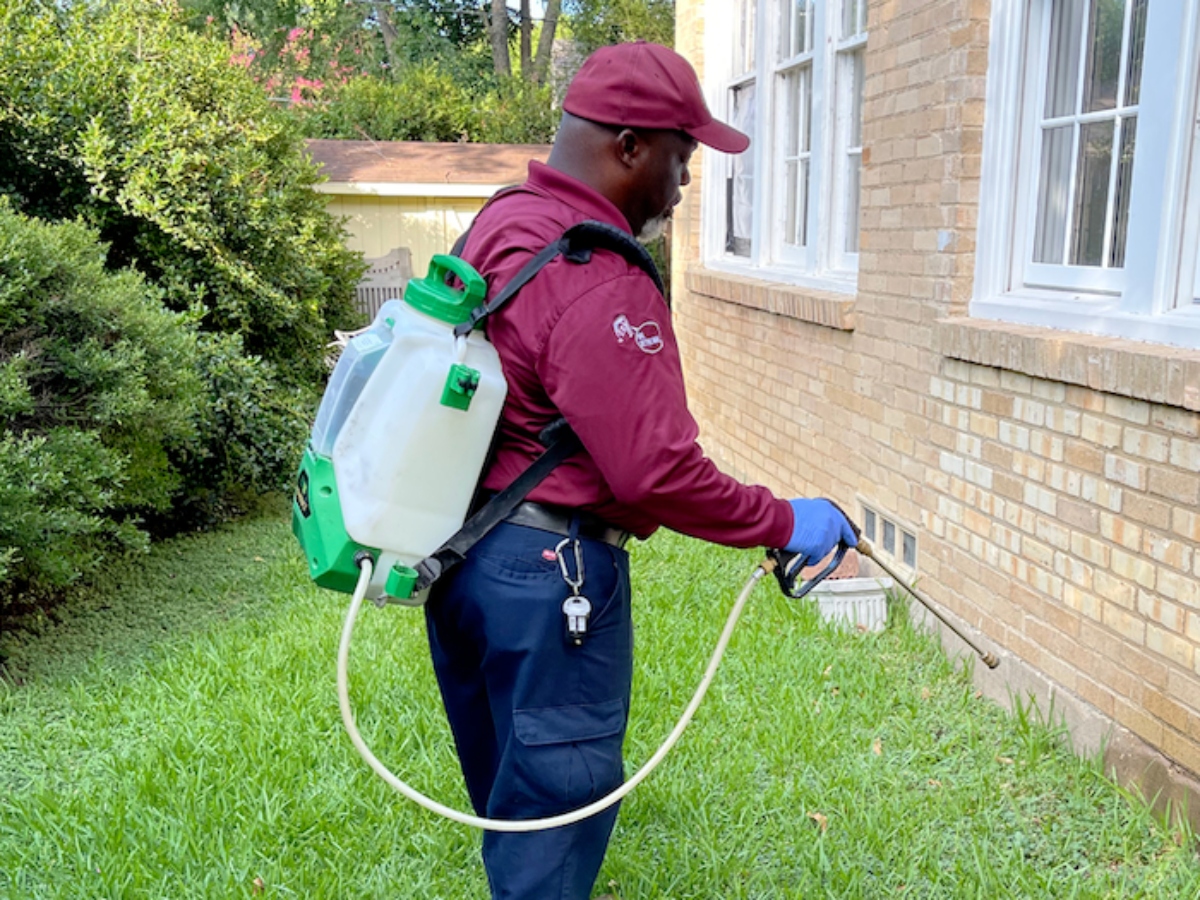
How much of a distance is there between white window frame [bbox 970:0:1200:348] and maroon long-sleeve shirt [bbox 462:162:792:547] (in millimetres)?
1745

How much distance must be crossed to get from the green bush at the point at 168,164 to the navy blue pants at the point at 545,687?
4.99m

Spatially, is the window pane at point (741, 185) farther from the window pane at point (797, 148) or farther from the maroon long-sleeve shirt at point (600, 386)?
the maroon long-sleeve shirt at point (600, 386)

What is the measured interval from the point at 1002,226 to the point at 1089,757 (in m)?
1.91

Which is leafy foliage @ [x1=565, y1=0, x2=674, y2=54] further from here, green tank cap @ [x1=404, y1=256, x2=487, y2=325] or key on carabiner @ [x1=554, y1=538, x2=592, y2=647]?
key on carabiner @ [x1=554, y1=538, x2=592, y2=647]

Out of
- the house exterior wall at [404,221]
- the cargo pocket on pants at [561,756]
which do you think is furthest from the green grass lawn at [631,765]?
the house exterior wall at [404,221]

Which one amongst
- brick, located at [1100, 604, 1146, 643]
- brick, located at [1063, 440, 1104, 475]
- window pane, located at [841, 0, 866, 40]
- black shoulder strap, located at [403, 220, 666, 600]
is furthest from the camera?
window pane, located at [841, 0, 866, 40]

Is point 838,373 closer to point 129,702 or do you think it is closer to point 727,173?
point 727,173

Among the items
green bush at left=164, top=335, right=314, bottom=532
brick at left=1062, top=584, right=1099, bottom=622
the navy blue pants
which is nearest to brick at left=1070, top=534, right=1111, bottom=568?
Answer: brick at left=1062, top=584, right=1099, bottom=622

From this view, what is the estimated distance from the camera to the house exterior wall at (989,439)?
318cm

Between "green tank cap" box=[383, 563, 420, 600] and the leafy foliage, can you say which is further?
the leafy foliage

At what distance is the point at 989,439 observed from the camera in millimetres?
4074

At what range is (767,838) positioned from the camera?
328 cm

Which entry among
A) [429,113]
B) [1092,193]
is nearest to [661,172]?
[1092,193]

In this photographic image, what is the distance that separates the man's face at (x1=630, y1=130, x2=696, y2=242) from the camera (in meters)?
2.25
